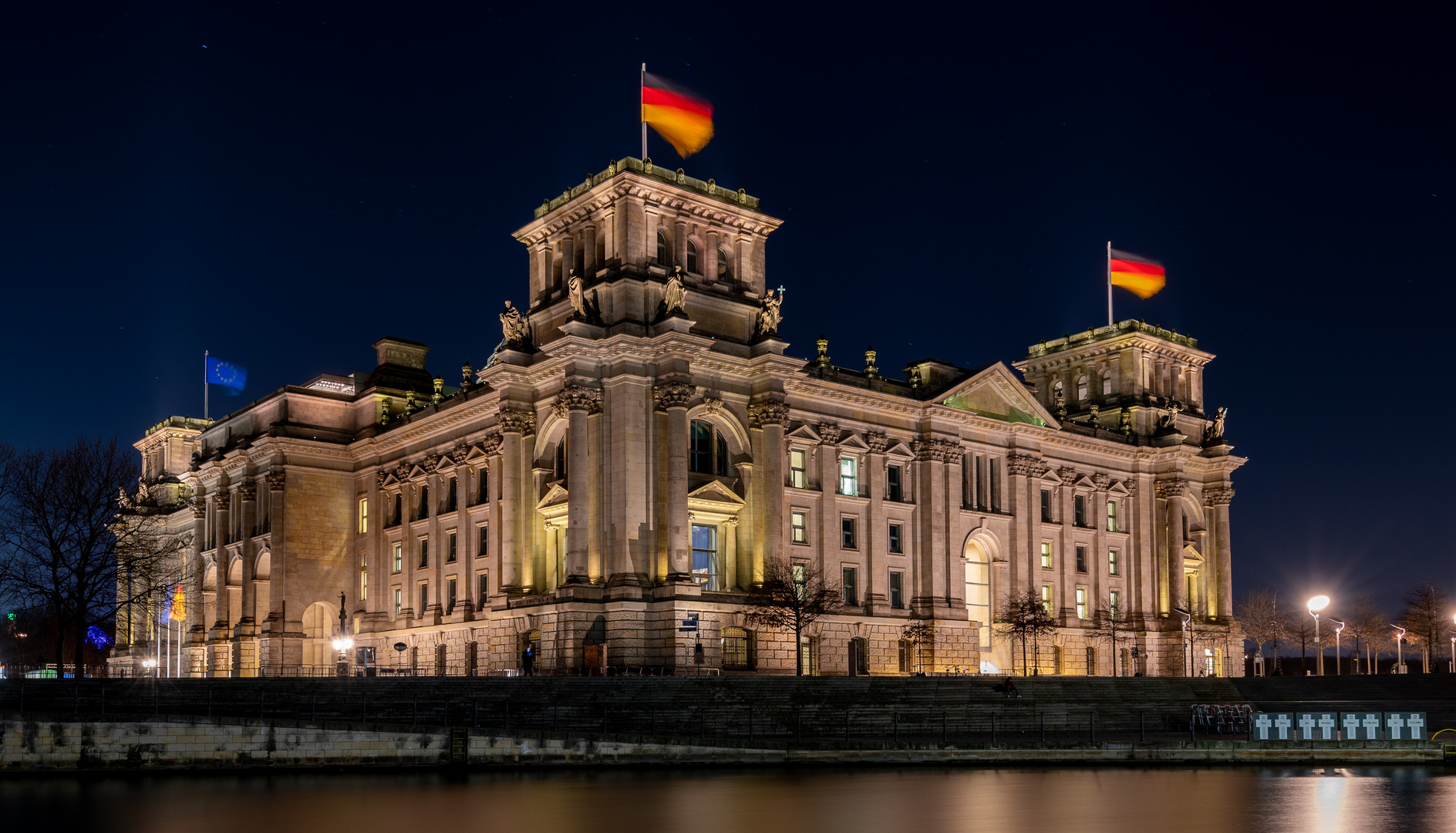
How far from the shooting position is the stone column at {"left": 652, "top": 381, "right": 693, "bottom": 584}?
65250 millimetres

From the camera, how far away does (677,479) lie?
65.9 metres

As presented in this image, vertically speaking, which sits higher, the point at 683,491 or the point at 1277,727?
the point at 683,491

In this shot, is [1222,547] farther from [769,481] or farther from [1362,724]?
[1362,724]

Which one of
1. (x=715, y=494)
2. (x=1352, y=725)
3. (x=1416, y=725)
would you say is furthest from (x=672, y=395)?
(x=1416, y=725)

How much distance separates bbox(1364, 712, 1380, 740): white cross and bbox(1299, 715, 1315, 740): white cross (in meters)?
1.48

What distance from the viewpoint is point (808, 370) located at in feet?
252

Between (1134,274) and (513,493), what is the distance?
4665 centimetres

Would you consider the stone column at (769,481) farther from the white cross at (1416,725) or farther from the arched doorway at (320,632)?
the arched doorway at (320,632)

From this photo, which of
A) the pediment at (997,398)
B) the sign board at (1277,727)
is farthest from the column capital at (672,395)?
the sign board at (1277,727)

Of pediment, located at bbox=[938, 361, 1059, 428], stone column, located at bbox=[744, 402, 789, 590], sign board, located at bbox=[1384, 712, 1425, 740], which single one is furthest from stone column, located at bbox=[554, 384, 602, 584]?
sign board, located at bbox=[1384, 712, 1425, 740]

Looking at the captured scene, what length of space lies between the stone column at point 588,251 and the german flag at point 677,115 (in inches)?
243

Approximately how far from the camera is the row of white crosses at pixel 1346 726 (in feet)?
140

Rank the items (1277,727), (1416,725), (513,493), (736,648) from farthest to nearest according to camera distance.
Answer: (513,493)
(736,648)
(1277,727)
(1416,725)

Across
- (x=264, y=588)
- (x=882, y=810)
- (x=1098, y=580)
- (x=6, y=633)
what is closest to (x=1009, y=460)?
(x=1098, y=580)
